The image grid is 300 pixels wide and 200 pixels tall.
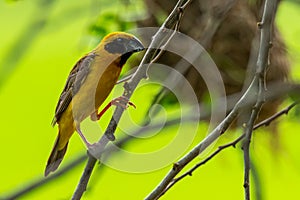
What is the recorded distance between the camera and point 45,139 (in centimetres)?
486

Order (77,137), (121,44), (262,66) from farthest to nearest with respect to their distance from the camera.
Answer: (77,137) < (121,44) < (262,66)

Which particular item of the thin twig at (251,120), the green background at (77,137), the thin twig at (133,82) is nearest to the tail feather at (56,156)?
the thin twig at (133,82)

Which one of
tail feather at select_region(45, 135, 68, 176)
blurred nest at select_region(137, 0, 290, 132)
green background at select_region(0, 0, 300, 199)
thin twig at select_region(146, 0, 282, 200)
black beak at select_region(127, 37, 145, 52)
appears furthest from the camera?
green background at select_region(0, 0, 300, 199)

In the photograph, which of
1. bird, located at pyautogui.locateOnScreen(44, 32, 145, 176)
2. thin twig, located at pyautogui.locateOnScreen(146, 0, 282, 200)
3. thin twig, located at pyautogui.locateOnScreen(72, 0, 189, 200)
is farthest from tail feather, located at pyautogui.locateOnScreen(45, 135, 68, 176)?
thin twig, located at pyautogui.locateOnScreen(146, 0, 282, 200)

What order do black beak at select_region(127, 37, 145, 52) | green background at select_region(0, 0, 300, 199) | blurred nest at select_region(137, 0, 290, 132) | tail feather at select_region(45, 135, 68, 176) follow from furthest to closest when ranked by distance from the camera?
green background at select_region(0, 0, 300, 199)
blurred nest at select_region(137, 0, 290, 132)
tail feather at select_region(45, 135, 68, 176)
black beak at select_region(127, 37, 145, 52)

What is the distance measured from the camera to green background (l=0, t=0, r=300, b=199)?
2.31 m

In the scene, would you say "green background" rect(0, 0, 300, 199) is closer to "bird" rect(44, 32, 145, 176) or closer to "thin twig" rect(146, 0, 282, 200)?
"bird" rect(44, 32, 145, 176)

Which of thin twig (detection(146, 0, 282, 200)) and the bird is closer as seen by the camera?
thin twig (detection(146, 0, 282, 200))

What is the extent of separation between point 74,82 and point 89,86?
3 cm

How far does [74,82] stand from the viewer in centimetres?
145

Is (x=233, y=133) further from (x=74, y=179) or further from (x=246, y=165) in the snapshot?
(x=74, y=179)

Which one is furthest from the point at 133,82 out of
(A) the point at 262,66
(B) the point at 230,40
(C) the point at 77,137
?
(C) the point at 77,137

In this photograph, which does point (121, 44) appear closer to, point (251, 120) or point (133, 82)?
point (133, 82)

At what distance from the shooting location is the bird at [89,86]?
1431mm
